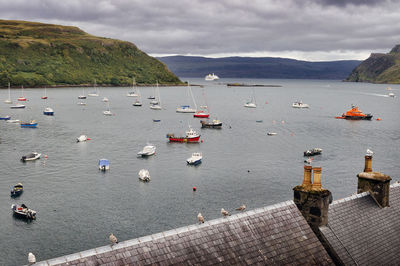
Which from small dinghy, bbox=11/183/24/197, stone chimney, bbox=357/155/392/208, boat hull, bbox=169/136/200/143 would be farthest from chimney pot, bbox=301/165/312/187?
boat hull, bbox=169/136/200/143

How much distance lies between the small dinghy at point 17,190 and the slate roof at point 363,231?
57.0 meters

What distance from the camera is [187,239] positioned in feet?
64.6

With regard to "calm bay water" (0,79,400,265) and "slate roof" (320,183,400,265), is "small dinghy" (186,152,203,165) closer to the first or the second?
"calm bay water" (0,79,400,265)

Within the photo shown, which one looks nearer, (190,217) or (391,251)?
(391,251)

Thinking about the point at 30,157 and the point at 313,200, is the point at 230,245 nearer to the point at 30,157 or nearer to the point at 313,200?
the point at 313,200

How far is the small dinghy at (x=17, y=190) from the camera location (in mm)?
66250

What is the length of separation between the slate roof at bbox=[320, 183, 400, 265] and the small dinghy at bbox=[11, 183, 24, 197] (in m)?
57.0

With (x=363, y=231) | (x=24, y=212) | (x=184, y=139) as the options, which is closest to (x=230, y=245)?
(x=363, y=231)

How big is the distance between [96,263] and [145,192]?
52.9 meters

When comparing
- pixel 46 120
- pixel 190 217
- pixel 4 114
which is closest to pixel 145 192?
pixel 190 217

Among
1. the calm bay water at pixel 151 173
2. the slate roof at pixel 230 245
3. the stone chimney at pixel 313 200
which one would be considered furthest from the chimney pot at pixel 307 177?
the calm bay water at pixel 151 173

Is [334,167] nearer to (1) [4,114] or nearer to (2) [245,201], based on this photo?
(2) [245,201]

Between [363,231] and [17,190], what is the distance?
5891 centimetres

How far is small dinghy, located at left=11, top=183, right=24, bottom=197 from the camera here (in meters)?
66.2
